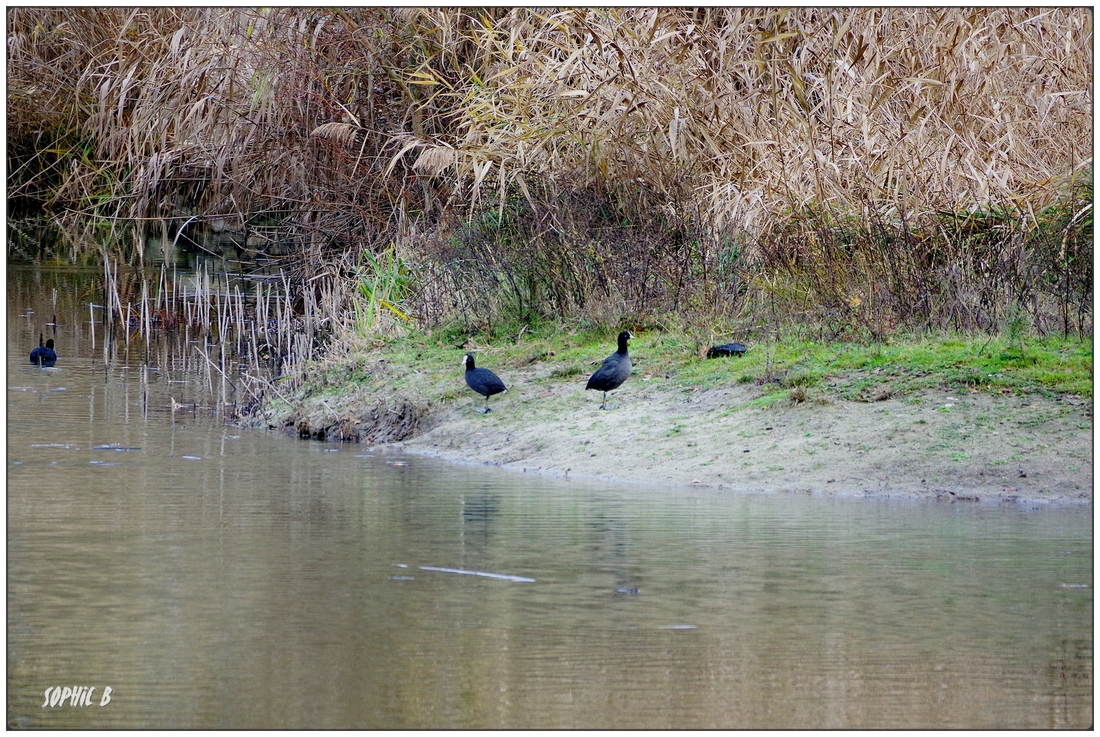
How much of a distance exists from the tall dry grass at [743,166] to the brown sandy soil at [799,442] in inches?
62.1

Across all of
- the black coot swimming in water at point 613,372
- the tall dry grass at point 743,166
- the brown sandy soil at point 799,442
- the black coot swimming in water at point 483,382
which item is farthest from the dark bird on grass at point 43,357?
the black coot swimming in water at point 613,372

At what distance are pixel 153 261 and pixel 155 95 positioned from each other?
6.00 metres

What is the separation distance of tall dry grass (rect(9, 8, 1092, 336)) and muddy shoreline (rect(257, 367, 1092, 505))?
1.55 m

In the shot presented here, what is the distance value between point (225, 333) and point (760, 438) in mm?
8049

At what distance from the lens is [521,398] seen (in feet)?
36.2

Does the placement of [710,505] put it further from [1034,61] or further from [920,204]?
[1034,61]

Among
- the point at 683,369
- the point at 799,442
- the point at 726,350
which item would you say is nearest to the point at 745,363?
the point at 726,350

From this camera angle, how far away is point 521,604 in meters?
5.66

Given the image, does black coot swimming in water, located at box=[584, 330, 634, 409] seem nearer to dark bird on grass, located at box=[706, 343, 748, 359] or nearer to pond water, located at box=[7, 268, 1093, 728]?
dark bird on grass, located at box=[706, 343, 748, 359]

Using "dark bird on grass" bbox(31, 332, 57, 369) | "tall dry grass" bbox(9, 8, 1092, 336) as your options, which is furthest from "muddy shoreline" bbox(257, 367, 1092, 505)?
"dark bird on grass" bbox(31, 332, 57, 369)

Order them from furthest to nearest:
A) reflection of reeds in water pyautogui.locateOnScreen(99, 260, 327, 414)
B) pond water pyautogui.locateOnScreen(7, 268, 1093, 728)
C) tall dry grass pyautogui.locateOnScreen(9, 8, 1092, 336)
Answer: reflection of reeds in water pyautogui.locateOnScreen(99, 260, 327, 414) < tall dry grass pyautogui.locateOnScreen(9, 8, 1092, 336) < pond water pyautogui.locateOnScreen(7, 268, 1093, 728)

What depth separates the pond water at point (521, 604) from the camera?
4.48 m

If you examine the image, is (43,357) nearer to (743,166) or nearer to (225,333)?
(225,333)

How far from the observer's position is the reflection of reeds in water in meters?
12.9
